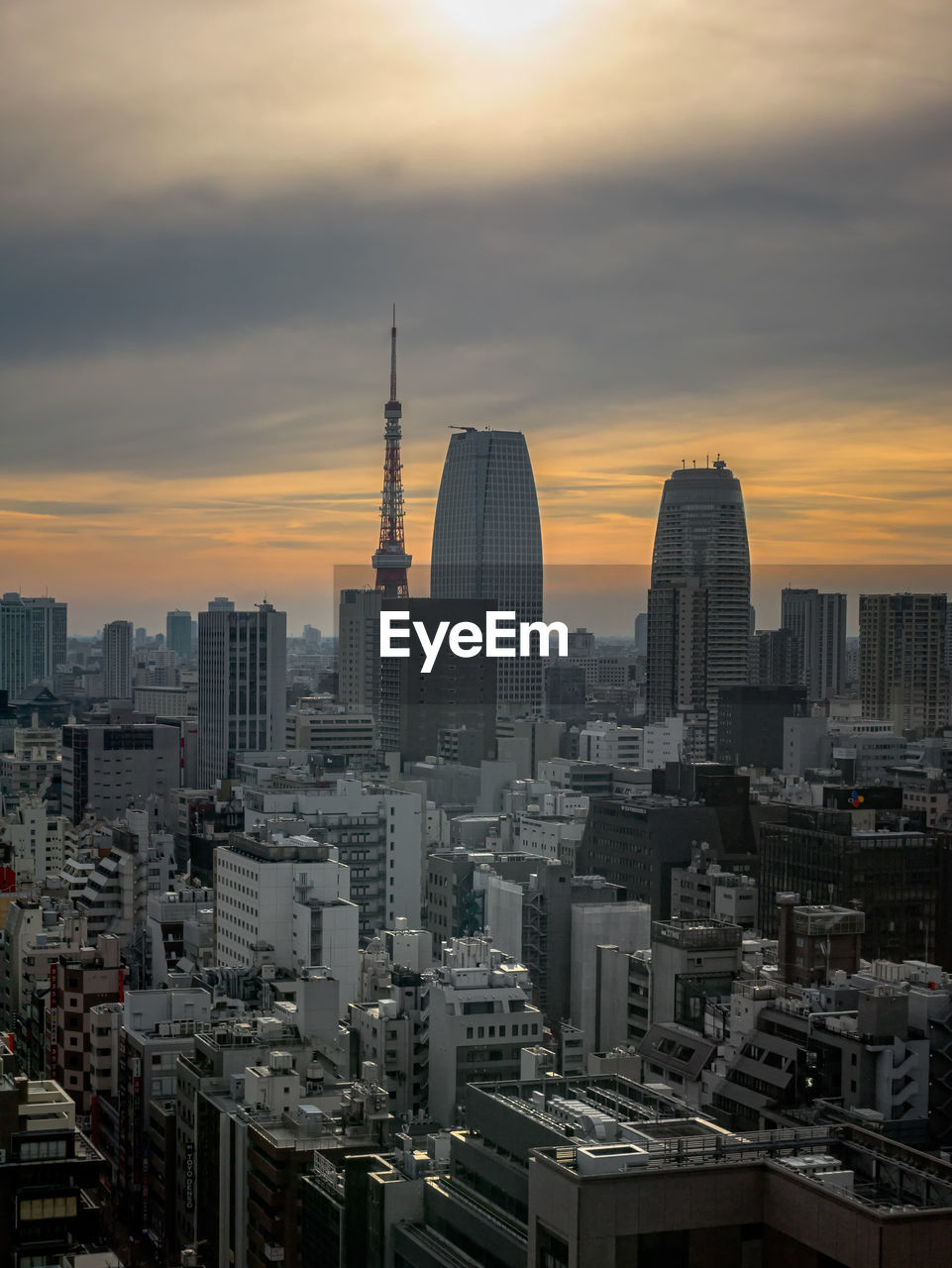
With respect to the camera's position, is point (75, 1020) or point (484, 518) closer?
point (75, 1020)

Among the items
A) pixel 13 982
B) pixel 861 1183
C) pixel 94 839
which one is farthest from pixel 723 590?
pixel 861 1183

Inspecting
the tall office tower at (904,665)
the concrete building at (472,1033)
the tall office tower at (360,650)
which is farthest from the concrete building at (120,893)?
the tall office tower at (360,650)

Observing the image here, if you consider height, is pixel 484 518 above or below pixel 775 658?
above

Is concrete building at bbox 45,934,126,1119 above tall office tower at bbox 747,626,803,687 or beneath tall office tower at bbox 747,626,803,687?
beneath

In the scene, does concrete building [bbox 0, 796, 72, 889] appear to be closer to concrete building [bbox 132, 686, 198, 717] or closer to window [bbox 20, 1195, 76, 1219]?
window [bbox 20, 1195, 76, 1219]

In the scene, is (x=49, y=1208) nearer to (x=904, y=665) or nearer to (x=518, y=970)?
(x=518, y=970)

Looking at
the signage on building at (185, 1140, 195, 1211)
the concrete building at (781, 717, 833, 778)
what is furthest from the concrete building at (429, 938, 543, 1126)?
the concrete building at (781, 717, 833, 778)

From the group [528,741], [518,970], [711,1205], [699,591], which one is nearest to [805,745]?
[528,741]

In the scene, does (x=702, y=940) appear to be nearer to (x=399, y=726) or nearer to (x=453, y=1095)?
(x=453, y=1095)

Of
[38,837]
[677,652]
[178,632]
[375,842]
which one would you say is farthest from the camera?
[178,632]
